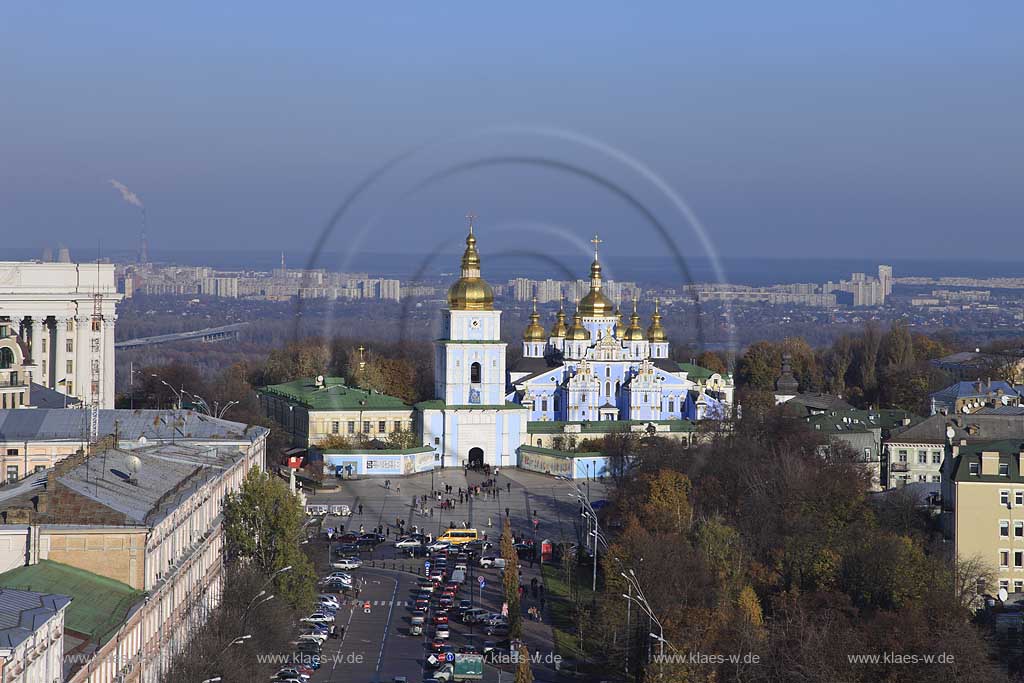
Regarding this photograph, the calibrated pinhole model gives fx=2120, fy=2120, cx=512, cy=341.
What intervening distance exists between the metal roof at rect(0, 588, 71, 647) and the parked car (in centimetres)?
2490

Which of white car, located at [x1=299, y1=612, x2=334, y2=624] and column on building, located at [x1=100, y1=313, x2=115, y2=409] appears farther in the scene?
column on building, located at [x1=100, y1=313, x2=115, y2=409]

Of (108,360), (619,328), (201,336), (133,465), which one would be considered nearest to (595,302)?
(619,328)

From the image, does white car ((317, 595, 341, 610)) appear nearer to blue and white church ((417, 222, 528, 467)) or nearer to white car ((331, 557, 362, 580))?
white car ((331, 557, 362, 580))

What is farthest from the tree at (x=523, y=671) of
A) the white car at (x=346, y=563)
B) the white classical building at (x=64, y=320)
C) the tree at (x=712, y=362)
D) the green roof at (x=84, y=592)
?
the tree at (x=712, y=362)

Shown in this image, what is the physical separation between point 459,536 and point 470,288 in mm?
23011

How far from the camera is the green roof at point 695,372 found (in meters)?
95.4

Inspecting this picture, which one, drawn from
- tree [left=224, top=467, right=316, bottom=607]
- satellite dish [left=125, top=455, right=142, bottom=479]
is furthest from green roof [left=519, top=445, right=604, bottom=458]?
satellite dish [left=125, top=455, right=142, bottom=479]

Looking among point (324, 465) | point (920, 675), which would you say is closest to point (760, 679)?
point (920, 675)

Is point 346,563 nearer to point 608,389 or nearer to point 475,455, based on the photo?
point 475,455

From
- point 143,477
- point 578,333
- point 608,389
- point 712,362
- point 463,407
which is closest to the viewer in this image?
point 143,477

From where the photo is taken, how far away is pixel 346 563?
54375 millimetres

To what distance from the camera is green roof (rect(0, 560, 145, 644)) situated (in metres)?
31.1

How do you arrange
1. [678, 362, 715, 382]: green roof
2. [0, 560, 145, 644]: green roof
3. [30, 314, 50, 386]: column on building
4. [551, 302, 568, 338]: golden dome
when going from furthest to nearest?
1. [551, 302, 568, 338]: golden dome
2. [678, 362, 715, 382]: green roof
3. [30, 314, 50, 386]: column on building
4. [0, 560, 145, 644]: green roof

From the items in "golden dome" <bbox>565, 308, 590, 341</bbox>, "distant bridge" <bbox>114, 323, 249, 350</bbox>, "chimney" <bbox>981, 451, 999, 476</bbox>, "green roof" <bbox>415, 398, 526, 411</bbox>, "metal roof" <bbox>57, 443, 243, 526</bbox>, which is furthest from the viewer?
"distant bridge" <bbox>114, 323, 249, 350</bbox>
